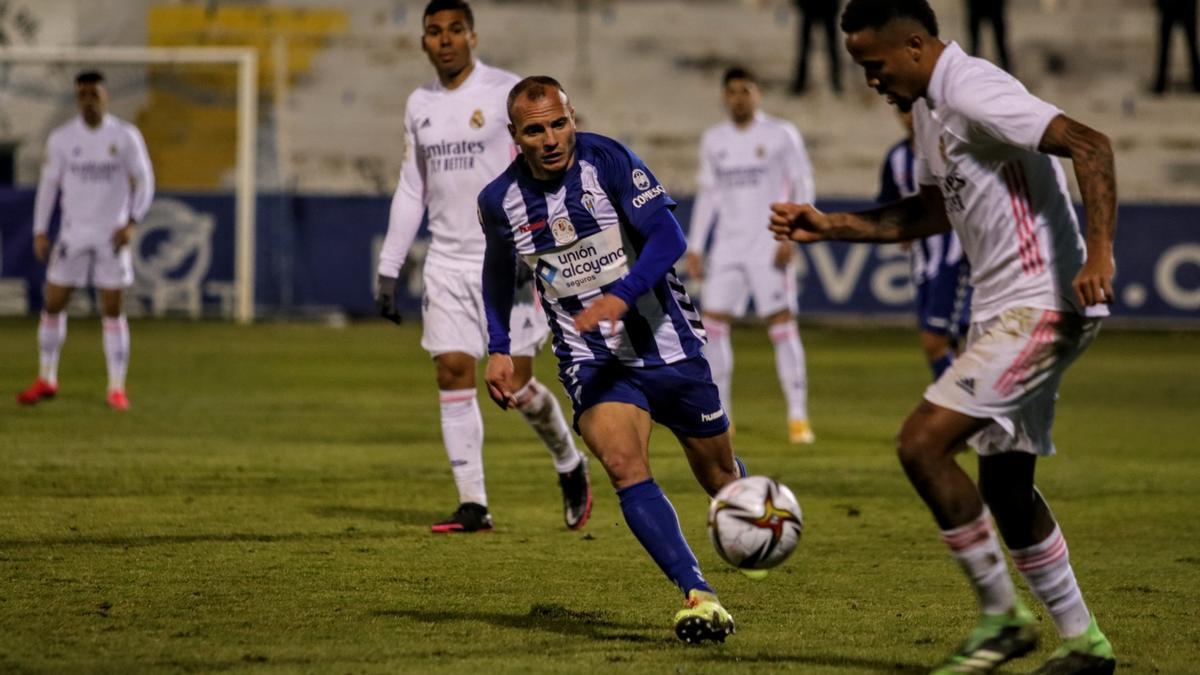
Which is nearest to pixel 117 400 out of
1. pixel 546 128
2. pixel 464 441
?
pixel 464 441

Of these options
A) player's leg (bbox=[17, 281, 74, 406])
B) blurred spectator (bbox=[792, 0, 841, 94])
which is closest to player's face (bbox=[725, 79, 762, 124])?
player's leg (bbox=[17, 281, 74, 406])

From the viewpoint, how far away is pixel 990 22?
26.7 metres

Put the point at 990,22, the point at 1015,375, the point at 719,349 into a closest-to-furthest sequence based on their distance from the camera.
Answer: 1. the point at 1015,375
2. the point at 719,349
3. the point at 990,22

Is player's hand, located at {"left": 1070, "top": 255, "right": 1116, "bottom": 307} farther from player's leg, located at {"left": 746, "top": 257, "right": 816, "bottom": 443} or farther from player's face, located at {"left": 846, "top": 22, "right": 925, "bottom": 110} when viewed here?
player's leg, located at {"left": 746, "top": 257, "right": 816, "bottom": 443}

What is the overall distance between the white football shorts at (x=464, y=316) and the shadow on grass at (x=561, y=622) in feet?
7.44

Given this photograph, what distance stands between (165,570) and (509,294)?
5.87 ft

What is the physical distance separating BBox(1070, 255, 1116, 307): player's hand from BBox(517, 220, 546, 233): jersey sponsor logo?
200cm

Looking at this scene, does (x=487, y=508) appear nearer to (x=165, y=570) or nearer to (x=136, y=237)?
(x=165, y=570)

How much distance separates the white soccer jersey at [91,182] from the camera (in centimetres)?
1458

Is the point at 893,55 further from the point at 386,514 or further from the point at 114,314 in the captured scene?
the point at 114,314

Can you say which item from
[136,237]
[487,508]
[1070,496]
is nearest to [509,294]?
[487,508]

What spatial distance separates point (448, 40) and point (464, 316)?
1248 mm

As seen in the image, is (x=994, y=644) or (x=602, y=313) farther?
(x=602, y=313)

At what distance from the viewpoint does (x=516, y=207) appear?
6211 mm
